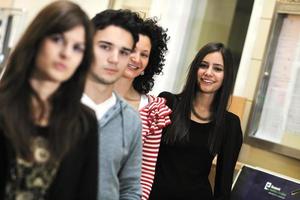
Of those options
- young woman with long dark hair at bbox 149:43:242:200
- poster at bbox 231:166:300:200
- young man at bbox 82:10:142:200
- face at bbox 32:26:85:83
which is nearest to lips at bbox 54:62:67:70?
face at bbox 32:26:85:83

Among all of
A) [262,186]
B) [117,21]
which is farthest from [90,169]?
[262,186]

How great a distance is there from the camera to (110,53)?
4.11ft

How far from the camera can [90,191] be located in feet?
3.50

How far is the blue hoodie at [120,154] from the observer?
1225 millimetres

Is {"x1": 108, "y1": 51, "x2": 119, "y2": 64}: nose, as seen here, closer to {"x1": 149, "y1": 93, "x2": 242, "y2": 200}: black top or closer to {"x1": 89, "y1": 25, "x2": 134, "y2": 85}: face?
{"x1": 89, "y1": 25, "x2": 134, "y2": 85}: face

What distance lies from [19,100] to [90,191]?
0.29 m

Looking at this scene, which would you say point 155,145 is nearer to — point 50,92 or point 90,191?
point 90,191

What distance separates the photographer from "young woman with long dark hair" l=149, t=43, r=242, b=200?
187 centimetres

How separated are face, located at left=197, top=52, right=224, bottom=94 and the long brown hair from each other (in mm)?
1039

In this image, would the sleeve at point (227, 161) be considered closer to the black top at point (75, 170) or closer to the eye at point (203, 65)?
the eye at point (203, 65)

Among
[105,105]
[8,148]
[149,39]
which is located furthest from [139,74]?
[8,148]

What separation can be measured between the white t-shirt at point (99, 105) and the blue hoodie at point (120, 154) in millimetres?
11

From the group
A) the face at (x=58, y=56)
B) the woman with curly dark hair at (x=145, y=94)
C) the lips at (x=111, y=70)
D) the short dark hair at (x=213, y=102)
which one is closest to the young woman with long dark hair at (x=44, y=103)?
the face at (x=58, y=56)

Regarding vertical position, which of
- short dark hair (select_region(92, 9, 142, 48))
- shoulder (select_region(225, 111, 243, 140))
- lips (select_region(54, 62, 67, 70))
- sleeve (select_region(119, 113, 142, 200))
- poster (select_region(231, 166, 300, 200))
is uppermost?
short dark hair (select_region(92, 9, 142, 48))
